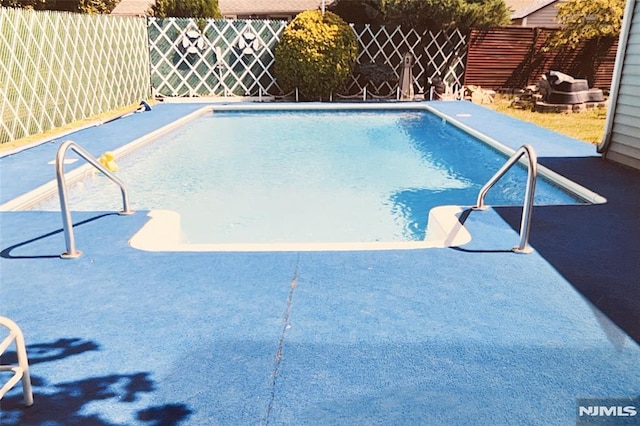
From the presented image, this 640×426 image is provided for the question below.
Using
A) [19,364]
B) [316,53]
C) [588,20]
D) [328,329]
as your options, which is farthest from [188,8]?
[19,364]

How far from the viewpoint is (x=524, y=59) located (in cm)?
1616

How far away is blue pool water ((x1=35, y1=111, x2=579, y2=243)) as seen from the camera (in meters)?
6.70

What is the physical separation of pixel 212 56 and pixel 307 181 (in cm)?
860

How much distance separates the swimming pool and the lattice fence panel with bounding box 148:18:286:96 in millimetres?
3350

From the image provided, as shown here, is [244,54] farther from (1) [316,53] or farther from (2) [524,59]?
(2) [524,59]

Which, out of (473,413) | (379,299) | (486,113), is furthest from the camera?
(486,113)

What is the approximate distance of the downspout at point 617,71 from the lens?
7063mm

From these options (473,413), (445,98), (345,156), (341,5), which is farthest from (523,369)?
(341,5)

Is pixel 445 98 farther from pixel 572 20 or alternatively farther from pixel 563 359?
pixel 563 359

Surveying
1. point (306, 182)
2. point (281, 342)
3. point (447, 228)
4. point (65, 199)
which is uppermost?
point (65, 199)

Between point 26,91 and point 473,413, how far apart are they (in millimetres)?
9872

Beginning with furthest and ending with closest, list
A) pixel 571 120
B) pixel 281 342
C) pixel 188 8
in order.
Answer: pixel 188 8 < pixel 571 120 < pixel 281 342

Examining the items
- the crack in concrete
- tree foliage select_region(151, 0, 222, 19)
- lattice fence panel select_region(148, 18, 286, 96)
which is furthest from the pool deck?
tree foliage select_region(151, 0, 222, 19)

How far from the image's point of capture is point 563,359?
2904 millimetres
